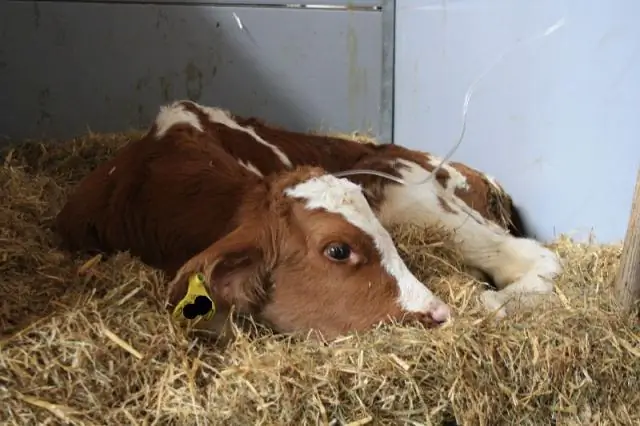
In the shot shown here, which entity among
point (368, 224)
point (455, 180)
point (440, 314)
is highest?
point (368, 224)

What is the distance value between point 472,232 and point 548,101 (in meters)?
0.70

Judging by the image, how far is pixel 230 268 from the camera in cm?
271

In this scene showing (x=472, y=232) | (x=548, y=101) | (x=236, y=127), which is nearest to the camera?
(x=548, y=101)

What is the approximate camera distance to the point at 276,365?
2.35 metres

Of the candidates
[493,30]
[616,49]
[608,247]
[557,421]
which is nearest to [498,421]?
[557,421]

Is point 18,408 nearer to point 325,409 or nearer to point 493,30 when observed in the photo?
point 325,409

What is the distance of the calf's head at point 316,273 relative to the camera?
106 inches

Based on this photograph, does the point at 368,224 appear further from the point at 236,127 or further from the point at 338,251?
the point at 236,127

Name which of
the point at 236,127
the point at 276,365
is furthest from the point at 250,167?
the point at 276,365

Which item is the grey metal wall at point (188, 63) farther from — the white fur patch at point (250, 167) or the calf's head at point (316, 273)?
the calf's head at point (316, 273)

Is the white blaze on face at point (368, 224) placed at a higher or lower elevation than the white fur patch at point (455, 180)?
higher

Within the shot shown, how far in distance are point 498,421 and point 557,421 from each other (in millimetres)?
222

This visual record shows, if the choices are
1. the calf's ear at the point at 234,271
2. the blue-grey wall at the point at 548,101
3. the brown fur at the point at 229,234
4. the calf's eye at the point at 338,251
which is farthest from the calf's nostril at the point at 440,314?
the blue-grey wall at the point at 548,101

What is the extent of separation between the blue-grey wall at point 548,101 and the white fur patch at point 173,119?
5.04 ft
